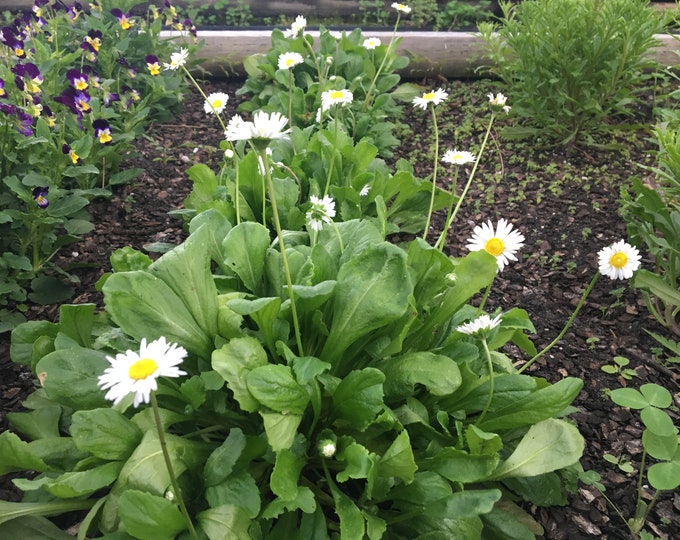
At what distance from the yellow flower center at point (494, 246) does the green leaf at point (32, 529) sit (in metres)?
1.28

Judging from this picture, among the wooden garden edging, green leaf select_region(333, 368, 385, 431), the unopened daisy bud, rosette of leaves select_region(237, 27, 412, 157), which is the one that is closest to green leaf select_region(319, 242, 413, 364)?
green leaf select_region(333, 368, 385, 431)

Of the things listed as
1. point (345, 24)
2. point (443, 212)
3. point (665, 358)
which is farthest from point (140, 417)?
point (345, 24)

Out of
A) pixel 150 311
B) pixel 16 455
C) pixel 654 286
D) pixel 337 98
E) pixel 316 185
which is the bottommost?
pixel 16 455

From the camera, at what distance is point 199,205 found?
2.49m

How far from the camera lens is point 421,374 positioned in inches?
61.4

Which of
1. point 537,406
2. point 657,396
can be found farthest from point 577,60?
point 537,406

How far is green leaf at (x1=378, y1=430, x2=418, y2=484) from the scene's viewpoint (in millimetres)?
1346

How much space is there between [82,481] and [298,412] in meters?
0.50

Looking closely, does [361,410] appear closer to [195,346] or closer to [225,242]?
[195,346]

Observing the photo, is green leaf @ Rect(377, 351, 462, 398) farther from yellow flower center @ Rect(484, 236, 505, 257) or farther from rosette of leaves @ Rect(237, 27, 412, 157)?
rosette of leaves @ Rect(237, 27, 412, 157)

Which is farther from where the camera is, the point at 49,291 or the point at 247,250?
the point at 49,291

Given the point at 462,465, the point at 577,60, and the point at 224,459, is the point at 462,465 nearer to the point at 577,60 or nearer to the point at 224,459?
the point at 224,459

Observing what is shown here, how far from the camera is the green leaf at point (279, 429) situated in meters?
1.34

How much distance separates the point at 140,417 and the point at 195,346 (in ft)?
0.70
